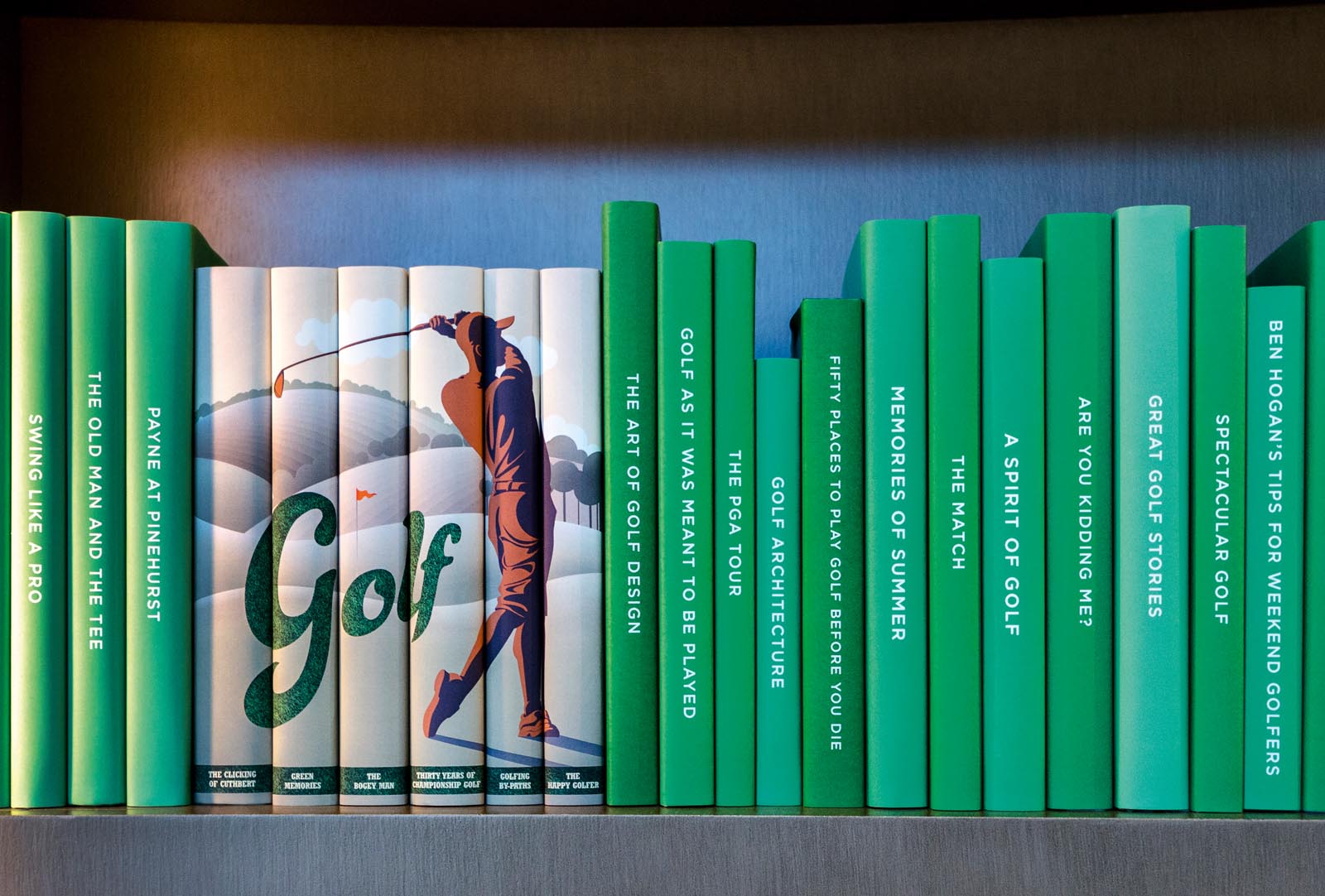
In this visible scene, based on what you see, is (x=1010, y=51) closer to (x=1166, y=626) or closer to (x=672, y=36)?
(x=672, y=36)

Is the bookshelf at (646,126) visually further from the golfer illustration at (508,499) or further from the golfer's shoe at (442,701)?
the golfer's shoe at (442,701)

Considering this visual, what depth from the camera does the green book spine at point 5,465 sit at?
0.60m

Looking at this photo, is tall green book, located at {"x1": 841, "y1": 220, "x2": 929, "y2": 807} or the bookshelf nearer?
tall green book, located at {"x1": 841, "y1": 220, "x2": 929, "y2": 807}

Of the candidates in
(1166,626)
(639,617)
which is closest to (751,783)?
(639,617)

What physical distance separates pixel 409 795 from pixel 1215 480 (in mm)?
456

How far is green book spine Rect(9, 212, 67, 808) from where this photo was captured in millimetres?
595

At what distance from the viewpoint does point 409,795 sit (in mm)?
609

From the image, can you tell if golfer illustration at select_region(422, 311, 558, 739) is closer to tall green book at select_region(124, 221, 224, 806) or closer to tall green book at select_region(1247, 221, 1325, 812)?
tall green book at select_region(124, 221, 224, 806)

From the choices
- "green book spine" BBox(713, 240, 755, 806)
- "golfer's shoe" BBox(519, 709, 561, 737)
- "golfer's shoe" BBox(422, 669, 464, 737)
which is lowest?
"golfer's shoe" BBox(519, 709, 561, 737)

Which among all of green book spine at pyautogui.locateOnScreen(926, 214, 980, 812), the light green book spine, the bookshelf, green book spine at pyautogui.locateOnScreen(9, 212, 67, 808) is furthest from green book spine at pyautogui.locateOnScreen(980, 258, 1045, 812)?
green book spine at pyautogui.locateOnScreen(9, 212, 67, 808)

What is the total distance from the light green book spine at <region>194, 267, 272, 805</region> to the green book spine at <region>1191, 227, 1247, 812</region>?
0.49 meters

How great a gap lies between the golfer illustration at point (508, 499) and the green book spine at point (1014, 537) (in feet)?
0.76

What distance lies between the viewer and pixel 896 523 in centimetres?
60

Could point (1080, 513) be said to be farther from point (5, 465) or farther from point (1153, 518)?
point (5, 465)
